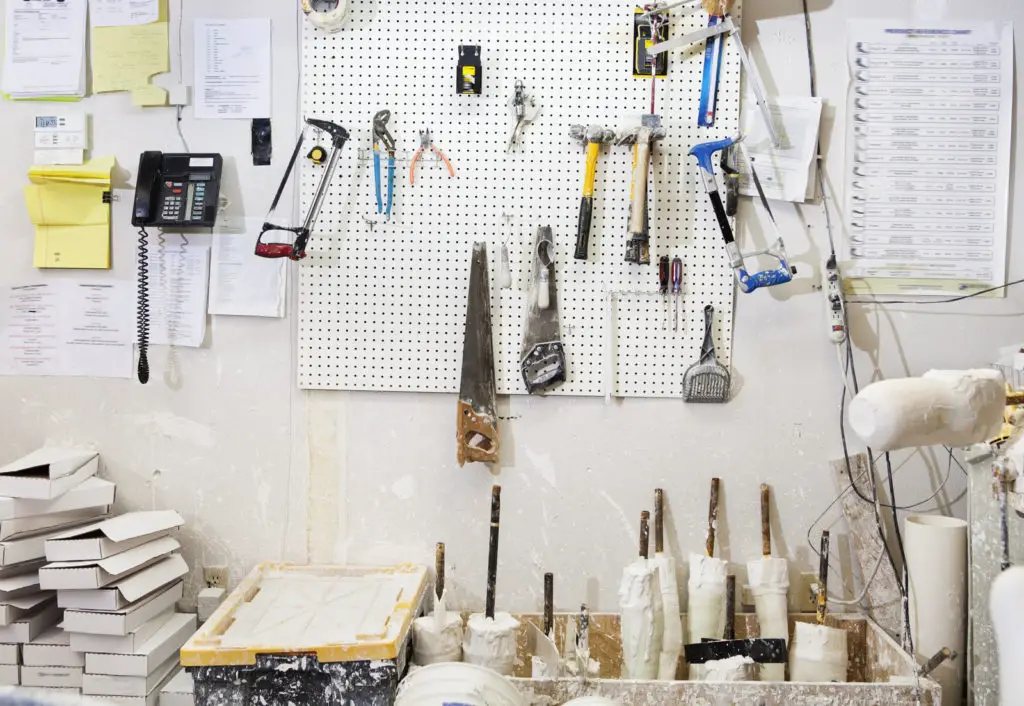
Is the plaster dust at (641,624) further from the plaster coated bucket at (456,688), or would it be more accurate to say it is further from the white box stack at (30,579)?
the white box stack at (30,579)

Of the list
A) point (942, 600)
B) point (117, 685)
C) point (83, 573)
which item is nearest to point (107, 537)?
point (83, 573)

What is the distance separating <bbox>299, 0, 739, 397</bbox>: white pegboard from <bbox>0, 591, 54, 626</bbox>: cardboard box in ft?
2.47

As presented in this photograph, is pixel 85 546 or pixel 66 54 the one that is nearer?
pixel 85 546

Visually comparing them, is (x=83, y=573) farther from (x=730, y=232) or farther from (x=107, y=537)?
(x=730, y=232)

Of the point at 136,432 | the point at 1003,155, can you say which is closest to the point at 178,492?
the point at 136,432

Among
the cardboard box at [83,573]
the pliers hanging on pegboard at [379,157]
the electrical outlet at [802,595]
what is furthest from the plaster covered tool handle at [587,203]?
the cardboard box at [83,573]

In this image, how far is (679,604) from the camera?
197 centimetres

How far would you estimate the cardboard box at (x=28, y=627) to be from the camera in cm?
178

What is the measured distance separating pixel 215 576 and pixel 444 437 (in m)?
0.68

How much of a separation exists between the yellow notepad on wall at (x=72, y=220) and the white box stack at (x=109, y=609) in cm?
66

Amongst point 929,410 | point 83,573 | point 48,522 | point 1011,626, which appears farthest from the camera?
point 48,522

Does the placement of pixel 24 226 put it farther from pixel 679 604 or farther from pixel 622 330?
pixel 679 604

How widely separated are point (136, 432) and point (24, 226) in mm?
585

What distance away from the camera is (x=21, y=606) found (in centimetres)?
178
